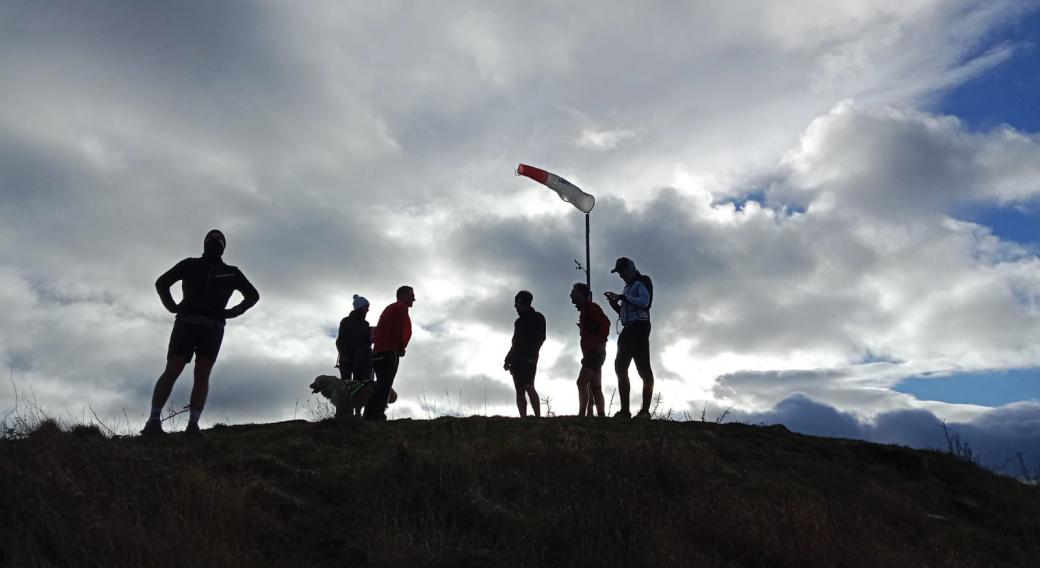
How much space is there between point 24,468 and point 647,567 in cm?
476

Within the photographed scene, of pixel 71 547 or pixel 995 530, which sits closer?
pixel 71 547

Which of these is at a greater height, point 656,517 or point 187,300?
point 187,300

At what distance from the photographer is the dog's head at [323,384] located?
32.8ft

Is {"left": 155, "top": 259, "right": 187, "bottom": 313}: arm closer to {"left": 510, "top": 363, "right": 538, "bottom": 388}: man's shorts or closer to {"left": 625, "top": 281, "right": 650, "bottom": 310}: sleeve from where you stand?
{"left": 510, "top": 363, "right": 538, "bottom": 388}: man's shorts

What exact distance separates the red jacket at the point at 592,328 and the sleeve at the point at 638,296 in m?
0.56

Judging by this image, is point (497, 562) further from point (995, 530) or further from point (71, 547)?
point (995, 530)

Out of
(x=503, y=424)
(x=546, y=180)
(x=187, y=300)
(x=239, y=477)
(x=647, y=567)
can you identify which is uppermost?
(x=546, y=180)

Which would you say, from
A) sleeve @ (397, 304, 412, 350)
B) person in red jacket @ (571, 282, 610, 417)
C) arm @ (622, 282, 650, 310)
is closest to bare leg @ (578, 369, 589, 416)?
person in red jacket @ (571, 282, 610, 417)

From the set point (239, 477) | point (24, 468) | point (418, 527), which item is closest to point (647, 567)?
point (418, 527)

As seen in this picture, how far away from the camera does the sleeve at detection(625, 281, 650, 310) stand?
10.0m

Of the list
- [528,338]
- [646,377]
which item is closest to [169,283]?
[528,338]

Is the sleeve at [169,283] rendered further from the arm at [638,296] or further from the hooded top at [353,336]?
the arm at [638,296]

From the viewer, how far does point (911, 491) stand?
8.63 metres

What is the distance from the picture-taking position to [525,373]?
1073 cm
